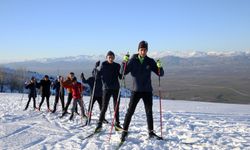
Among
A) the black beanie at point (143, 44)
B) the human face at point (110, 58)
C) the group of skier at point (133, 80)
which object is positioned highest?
the black beanie at point (143, 44)

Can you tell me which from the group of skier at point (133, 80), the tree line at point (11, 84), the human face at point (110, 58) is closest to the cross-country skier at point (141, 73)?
the group of skier at point (133, 80)

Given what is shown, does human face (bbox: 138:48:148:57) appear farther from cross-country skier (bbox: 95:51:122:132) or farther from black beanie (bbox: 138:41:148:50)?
cross-country skier (bbox: 95:51:122:132)

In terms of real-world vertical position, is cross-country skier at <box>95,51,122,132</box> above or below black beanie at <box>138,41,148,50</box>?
below

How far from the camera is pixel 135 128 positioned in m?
10.9

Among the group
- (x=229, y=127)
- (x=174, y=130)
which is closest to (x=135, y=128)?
(x=174, y=130)

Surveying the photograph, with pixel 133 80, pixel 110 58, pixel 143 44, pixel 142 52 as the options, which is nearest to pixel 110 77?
pixel 110 58

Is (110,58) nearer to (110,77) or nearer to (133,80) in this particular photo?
(110,77)

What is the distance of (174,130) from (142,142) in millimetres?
2136

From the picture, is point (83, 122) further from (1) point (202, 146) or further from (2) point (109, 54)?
(1) point (202, 146)

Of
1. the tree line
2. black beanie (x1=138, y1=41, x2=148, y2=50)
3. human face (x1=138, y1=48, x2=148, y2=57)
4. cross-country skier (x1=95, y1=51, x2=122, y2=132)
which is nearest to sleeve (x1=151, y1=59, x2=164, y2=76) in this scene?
human face (x1=138, y1=48, x2=148, y2=57)

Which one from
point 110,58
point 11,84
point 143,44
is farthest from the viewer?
point 11,84

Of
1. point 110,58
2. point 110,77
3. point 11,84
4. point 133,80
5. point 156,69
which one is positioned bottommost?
point 133,80

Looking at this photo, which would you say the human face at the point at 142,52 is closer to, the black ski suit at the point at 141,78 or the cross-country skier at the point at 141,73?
the cross-country skier at the point at 141,73

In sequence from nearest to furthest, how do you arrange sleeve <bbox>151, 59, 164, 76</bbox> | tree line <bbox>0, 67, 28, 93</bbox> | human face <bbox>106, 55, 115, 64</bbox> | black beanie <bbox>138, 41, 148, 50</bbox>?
1. black beanie <bbox>138, 41, 148, 50</bbox>
2. sleeve <bbox>151, 59, 164, 76</bbox>
3. human face <bbox>106, 55, 115, 64</bbox>
4. tree line <bbox>0, 67, 28, 93</bbox>
